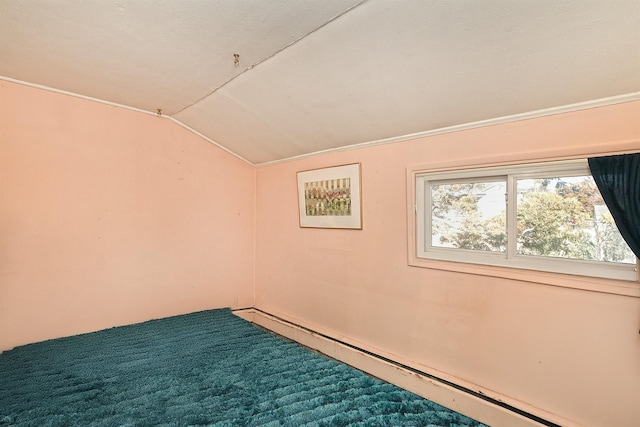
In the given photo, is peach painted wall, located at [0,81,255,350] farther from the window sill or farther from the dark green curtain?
the dark green curtain

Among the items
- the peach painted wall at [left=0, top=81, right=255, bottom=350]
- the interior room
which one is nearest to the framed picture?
the interior room

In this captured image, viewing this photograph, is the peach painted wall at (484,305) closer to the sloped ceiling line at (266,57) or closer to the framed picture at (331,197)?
the framed picture at (331,197)

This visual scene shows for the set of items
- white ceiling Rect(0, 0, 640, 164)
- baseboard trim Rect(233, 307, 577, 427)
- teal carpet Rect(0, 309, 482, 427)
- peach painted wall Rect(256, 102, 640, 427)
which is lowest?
baseboard trim Rect(233, 307, 577, 427)

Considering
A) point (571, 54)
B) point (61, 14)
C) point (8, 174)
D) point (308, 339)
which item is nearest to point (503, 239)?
point (571, 54)

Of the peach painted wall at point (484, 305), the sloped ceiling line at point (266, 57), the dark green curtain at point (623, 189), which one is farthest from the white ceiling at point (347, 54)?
the dark green curtain at point (623, 189)

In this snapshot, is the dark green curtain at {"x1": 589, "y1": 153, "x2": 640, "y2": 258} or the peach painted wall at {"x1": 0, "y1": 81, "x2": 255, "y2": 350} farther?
the peach painted wall at {"x1": 0, "y1": 81, "x2": 255, "y2": 350}

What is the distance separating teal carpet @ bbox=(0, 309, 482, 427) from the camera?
158 centimetres

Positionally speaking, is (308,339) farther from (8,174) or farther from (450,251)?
(8,174)

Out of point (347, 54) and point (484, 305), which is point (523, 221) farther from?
point (347, 54)

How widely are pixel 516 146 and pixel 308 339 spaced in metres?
2.31

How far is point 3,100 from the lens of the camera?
7.52ft

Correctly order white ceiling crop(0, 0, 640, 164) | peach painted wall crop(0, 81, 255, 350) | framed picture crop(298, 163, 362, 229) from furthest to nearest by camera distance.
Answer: framed picture crop(298, 163, 362, 229) < peach painted wall crop(0, 81, 255, 350) < white ceiling crop(0, 0, 640, 164)

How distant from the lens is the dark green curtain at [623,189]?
1377 mm

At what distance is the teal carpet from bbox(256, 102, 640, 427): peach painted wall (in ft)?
1.39
